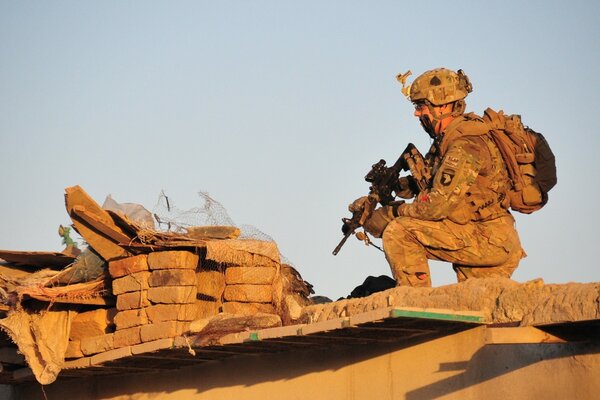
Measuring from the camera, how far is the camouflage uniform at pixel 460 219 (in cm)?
891

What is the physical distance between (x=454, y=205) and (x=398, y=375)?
1540 mm

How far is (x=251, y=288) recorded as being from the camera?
28.8 feet

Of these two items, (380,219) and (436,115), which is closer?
(436,115)

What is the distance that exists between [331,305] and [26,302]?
234 centimetres

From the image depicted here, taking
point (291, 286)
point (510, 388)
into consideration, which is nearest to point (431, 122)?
point (291, 286)

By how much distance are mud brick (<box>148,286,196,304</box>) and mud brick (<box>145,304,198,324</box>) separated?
1.4 inches

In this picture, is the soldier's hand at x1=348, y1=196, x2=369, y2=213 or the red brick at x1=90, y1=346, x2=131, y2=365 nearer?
the red brick at x1=90, y1=346, x2=131, y2=365

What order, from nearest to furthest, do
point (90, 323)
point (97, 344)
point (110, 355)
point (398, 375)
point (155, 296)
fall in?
1. point (398, 375)
2. point (155, 296)
3. point (110, 355)
4. point (97, 344)
5. point (90, 323)

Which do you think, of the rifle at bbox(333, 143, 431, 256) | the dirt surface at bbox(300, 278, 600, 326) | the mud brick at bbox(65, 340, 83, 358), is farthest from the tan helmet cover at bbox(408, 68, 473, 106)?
the mud brick at bbox(65, 340, 83, 358)

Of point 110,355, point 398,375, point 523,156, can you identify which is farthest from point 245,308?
point 523,156

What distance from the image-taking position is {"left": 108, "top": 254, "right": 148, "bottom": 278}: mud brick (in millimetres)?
9023

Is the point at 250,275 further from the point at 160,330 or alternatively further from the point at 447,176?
the point at 447,176

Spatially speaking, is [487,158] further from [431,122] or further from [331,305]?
[331,305]

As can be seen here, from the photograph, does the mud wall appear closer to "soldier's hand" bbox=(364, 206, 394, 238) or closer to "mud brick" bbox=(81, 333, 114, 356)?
"mud brick" bbox=(81, 333, 114, 356)
